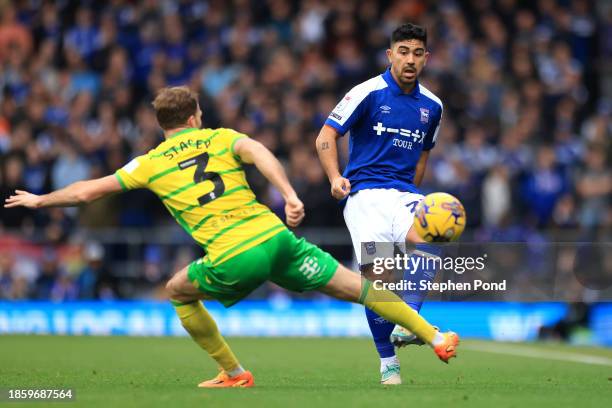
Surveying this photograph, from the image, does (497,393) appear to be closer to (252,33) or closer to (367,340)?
Answer: (367,340)

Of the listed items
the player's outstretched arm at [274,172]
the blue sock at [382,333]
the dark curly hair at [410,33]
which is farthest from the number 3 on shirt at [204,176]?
the dark curly hair at [410,33]

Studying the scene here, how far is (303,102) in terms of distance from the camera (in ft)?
64.8

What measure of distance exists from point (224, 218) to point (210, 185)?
240mm

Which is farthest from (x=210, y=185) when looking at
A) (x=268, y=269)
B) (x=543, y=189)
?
(x=543, y=189)

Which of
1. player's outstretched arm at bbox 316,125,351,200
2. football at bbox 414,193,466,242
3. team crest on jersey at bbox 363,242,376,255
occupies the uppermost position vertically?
player's outstretched arm at bbox 316,125,351,200

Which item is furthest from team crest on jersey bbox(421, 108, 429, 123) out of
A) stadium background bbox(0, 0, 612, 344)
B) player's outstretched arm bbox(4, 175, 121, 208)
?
stadium background bbox(0, 0, 612, 344)

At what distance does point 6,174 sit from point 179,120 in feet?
35.8

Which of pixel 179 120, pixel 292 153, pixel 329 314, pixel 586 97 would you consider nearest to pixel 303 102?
pixel 292 153

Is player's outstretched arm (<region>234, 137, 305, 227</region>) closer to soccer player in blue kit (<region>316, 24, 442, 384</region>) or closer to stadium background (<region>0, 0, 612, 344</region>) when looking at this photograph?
soccer player in blue kit (<region>316, 24, 442, 384</region>)

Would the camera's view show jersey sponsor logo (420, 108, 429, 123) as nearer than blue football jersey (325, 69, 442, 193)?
No

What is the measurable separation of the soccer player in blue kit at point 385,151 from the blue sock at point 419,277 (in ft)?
0.08

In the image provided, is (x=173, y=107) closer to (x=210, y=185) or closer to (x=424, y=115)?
(x=210, y=185)

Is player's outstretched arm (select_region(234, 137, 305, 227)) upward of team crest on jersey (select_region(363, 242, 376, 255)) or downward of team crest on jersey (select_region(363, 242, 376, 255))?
upward

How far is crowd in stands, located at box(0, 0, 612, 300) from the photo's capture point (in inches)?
715
